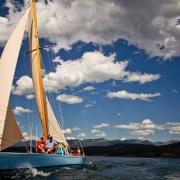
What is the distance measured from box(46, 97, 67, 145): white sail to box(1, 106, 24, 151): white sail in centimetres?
558

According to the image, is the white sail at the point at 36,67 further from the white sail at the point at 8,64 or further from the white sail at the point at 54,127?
the white sail at the point at 8,64

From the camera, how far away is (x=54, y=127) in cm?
3222

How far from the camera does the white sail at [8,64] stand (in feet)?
84.9

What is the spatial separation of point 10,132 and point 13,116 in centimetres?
137

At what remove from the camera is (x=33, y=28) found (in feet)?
107

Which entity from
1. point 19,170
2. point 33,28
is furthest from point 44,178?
point 33,28

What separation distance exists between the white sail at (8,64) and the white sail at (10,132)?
556 millimetres

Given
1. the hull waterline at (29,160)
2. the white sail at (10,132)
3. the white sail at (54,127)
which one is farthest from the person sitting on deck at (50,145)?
the white sail at (10,132)

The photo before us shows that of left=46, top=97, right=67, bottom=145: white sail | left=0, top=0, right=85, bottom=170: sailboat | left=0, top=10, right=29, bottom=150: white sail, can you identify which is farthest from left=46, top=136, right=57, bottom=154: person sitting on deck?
left=0, top=10, right=29, bottom=150: white sail

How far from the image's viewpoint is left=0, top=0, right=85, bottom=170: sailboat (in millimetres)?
25125

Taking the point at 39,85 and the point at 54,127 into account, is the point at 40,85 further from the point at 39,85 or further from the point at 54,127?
the point at 54,127

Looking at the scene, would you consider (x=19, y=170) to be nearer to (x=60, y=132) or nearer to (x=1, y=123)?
(x=1, y=123)

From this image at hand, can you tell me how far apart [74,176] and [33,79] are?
10.0 meters

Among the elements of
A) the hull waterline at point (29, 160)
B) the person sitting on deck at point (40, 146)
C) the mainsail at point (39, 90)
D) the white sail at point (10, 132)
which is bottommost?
the hull waterline at point (29, 160)
